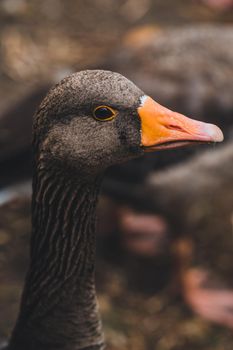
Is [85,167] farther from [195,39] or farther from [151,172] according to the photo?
[195,39]

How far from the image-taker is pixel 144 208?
230 inches

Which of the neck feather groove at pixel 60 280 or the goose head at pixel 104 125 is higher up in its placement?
the goose head at pixel 104 125

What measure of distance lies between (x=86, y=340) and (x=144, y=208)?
1942 mm

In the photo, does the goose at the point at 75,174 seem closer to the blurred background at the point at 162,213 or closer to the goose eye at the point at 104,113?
the goose eye at the point at 104,113

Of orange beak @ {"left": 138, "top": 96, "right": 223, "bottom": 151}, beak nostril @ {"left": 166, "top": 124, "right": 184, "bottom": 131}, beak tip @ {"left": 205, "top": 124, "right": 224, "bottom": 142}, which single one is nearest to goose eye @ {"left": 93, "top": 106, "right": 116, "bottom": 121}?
orange beak @ {"left": 138, "top": 96, "right": 223, "bottom": 151}

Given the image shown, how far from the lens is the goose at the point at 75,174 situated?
3.40 metres

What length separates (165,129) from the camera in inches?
134

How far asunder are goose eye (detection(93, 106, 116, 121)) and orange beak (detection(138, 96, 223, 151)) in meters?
0.11

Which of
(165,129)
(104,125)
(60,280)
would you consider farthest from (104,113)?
(60,280)

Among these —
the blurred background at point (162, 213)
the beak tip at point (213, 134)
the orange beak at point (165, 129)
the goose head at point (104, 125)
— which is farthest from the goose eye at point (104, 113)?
the blurred background at point (162, 213)

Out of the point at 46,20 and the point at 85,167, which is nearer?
the point at 85,167

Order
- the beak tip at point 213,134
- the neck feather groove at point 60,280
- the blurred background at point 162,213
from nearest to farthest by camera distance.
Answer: the beak tip at point 213,134 < the neck feather groove at point 60,280 < the blurred background at point 162,213

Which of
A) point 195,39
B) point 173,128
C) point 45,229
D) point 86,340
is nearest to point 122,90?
point 173,128

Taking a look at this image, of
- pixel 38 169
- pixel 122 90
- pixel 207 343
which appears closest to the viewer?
A: pixel 122 90
